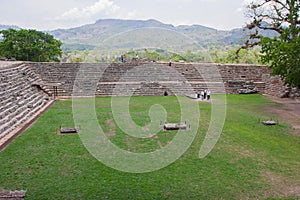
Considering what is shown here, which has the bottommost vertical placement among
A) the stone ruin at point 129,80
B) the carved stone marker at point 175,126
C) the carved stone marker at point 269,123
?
the carved stone marker at point 175,126

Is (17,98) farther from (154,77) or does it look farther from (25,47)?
(25,47)

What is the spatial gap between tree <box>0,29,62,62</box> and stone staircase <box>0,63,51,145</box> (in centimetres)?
1029

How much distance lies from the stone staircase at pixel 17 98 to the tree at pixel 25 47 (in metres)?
10.3

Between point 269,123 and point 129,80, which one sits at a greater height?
point 129,80

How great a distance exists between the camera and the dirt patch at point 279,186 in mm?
5543

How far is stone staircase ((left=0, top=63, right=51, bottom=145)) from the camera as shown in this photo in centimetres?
972

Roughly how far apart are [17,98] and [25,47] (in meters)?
16.2

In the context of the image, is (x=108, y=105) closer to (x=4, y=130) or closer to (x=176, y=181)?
(x=4, y=130)

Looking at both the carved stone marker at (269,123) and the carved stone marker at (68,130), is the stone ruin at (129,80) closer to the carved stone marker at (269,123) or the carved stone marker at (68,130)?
the carved stone marker at (68,130)

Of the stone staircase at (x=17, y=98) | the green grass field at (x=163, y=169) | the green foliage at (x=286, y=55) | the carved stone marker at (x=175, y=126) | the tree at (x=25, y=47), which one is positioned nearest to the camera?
the green grass field at (x=163, y=169)

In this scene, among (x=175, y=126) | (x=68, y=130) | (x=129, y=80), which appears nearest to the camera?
(x=68, y=130)

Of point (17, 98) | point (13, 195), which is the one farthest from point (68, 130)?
point (13, 195)

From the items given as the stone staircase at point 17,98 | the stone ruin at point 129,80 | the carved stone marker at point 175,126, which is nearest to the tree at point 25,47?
the stone ruin at point 129,80

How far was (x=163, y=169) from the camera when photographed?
21.6 ft
